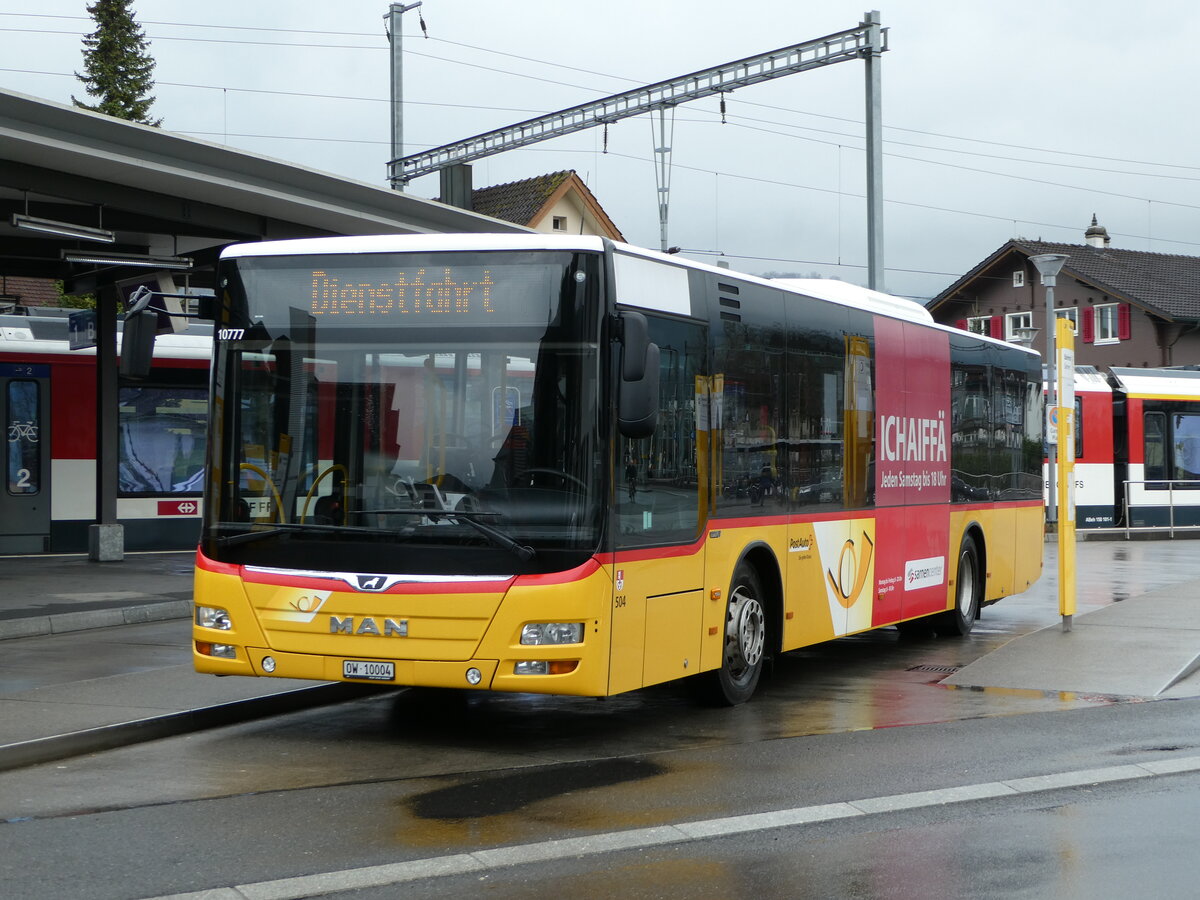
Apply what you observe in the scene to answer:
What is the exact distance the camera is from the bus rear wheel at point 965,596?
49.3ft

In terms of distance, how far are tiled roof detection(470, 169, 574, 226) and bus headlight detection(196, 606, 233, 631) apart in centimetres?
4041

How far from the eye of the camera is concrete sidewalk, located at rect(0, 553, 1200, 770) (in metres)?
9.35

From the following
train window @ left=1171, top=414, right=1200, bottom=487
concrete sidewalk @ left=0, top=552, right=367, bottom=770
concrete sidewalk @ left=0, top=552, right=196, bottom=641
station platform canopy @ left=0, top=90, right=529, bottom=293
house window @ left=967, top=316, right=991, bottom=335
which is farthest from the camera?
house window @ left=967, top=316, right=991, bottom=335

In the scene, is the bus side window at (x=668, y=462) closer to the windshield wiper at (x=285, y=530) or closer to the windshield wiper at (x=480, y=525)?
the windshield wiper at (x=480, y=525)

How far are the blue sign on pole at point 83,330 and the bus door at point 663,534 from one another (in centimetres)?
1241

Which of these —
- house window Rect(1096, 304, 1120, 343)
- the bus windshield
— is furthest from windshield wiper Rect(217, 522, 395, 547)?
house window Rect(1096, 304, 1120, 343)

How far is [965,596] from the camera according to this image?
15.2 metres

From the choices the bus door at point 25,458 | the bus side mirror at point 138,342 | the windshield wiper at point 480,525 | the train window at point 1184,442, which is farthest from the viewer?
the train window at point 1184,442

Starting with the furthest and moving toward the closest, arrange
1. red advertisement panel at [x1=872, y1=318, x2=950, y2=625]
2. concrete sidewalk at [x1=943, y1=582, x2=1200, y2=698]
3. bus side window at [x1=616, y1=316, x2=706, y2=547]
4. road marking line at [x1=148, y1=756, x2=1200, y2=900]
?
red advertisement panel at [x1=872, y1=318, x2=950, y2=625]
concrete sidewalk at [x1=943, y1=582, x2=1200, y2=698]
bus side window at [x1=616, y1=316, x2=706, y2=547]
road marking line at [x1=148, y1=756, x2=1200, y2=900]

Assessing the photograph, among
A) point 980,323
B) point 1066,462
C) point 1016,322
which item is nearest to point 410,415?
point 1066,462

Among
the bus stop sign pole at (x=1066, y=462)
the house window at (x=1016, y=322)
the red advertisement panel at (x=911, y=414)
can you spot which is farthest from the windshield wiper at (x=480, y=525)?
the house window at (x=1016, y=322)

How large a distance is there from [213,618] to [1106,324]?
55.7 meters

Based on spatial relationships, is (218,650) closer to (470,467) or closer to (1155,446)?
(470,467)

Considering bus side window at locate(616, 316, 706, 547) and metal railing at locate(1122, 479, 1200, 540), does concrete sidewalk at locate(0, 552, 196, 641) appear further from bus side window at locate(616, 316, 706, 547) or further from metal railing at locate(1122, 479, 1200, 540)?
metal railing at locate(1122, 479, 1200, 540)
